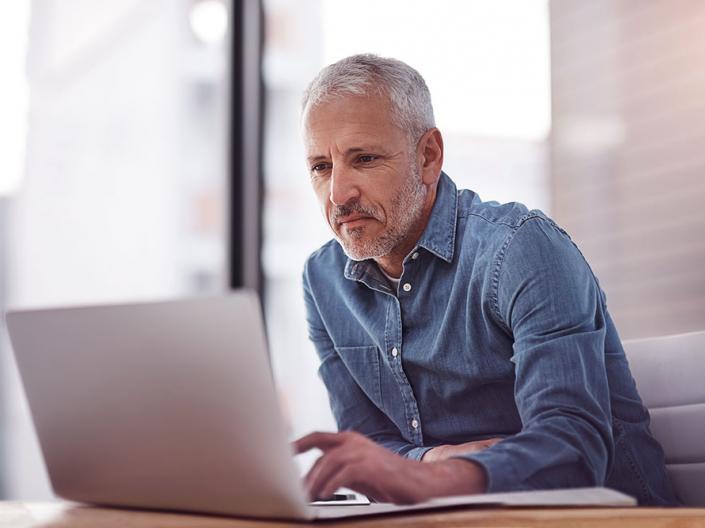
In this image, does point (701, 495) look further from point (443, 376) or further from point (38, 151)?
point (38, 151)

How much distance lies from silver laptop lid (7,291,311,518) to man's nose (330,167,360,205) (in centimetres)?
64

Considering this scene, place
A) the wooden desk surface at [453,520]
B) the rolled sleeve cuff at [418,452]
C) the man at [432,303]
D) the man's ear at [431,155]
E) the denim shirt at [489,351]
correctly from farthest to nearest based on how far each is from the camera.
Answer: the man's ear at [431,155]
the rolled sleeve cuff at [418,452]
the man at [432,303]
the denim shirt at [489,351]
the wooden desk surface at [453,520]

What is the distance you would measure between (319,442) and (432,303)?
2.20ft

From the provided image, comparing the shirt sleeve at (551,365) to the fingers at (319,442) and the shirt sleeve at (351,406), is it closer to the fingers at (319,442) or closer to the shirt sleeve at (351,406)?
the fingers at (319,442)

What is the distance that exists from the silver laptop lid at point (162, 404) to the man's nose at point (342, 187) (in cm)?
64

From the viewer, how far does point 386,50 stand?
299 cm

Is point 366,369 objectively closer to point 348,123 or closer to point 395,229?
point 395,229

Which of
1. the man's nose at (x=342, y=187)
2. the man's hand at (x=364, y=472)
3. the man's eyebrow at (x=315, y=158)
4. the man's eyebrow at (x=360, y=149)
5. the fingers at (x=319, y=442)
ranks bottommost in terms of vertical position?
the man's hand at (x=364, y=472)

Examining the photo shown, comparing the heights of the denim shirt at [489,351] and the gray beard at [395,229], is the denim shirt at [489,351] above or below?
below

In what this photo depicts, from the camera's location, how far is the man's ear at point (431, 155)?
165cm

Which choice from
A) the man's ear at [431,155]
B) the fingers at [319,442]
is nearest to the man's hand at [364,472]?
the fingers at [319,442]

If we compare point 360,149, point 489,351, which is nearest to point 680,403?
point 489,351

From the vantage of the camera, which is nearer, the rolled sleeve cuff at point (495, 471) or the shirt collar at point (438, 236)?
the rolled sleeve cuff at point (495, 471)

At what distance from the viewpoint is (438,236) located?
1574 mm
